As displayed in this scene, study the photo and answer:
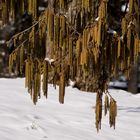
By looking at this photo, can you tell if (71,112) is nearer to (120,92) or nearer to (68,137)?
(68,137)

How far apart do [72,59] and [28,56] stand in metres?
0.43

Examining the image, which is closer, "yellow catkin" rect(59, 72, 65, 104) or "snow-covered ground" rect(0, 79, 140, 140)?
"yellow catkin" rect(59, 72, 65, 104)

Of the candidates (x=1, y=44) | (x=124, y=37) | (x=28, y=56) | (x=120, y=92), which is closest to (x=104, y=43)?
(x=124, y=37)

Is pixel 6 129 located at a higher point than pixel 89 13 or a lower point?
lower

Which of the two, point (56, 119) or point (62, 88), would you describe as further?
point (56, 119)

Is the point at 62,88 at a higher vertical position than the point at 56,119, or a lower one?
higher

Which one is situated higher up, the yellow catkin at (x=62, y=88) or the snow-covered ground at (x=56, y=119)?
the yellow catkin at (x=62, y=88)

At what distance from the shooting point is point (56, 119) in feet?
25.9

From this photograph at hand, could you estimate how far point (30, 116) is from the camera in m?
7.66

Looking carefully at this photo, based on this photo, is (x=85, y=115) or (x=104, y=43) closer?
(x=104, y=43)

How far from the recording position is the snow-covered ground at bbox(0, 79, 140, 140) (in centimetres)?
698

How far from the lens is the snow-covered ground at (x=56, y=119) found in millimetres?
6980

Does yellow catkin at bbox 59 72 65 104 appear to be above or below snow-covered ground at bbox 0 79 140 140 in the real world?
above

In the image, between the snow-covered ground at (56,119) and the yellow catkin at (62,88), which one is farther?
the snow-covered ground at (56,119)
